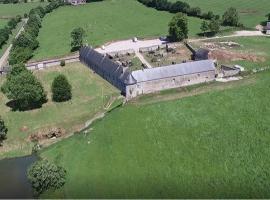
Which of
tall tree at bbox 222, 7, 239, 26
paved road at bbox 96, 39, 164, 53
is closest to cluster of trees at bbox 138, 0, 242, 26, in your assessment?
tall tree at bbox 222, 7, 239, 26

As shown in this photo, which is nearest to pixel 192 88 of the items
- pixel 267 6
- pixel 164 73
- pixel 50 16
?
→ pixel 164 73

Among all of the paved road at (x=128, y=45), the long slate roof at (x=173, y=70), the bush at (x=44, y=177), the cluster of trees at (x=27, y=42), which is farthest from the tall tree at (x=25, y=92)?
the paved road at (x=128, y=45)

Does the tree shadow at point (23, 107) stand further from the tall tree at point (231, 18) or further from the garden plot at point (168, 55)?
the tall tree at point (231, 18)

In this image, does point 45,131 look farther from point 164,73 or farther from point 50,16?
point 50,16

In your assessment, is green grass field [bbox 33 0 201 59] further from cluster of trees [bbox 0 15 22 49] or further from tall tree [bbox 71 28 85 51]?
cluster of trees [bbox 0 15 22 49]

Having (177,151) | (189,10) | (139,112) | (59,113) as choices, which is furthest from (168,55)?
(177,151)

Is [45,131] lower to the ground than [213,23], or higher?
lower
